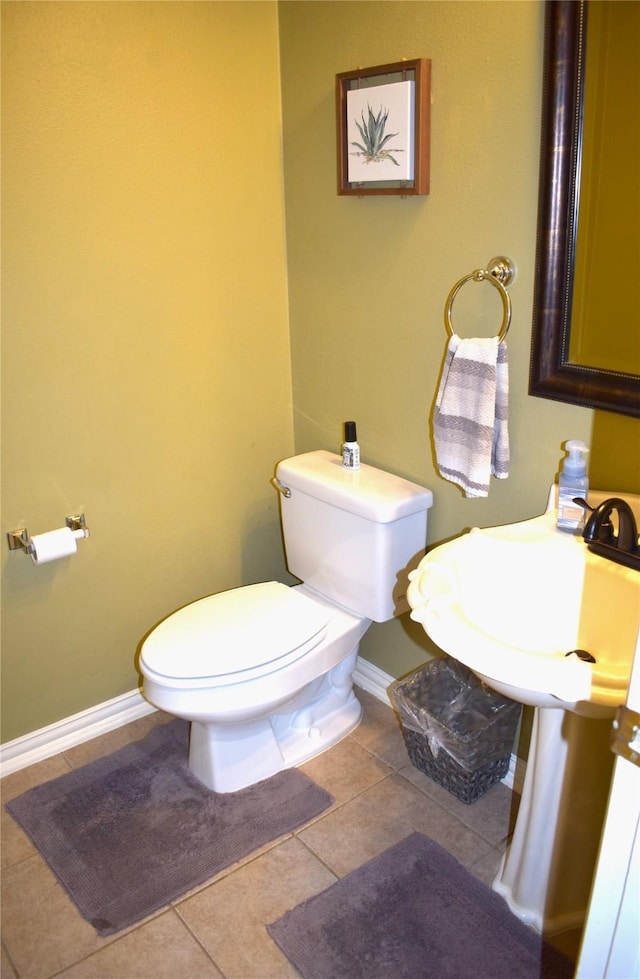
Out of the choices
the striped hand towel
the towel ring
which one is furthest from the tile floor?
the towel ring

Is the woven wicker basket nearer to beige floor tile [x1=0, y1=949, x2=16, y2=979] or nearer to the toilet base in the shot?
the toilet base

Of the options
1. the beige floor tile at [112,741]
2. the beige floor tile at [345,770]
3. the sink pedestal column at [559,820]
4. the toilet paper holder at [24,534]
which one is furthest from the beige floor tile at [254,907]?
the toilet paper holder at [24,534]

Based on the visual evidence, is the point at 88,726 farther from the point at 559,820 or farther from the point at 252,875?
the point at 559,820

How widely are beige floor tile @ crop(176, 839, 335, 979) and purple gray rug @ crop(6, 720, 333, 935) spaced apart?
0.05 metres

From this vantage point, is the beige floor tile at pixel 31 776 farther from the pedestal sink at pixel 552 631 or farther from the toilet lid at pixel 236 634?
the pedestal sink at pixel 552 631

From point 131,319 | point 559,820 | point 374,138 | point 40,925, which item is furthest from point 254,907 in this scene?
point 374,138

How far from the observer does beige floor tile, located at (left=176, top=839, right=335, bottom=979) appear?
1.69m

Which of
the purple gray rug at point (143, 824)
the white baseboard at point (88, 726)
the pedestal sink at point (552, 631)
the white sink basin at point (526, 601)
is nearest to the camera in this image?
the white sink basin at point (526, 601)

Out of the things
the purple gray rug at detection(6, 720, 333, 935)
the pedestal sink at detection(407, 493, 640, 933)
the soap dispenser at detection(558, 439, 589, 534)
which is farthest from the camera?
the purple gray rug at detection(6, 720, 333, 935)

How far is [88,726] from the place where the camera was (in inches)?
94.0

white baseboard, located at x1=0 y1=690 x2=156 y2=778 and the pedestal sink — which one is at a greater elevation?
the pedestal sink

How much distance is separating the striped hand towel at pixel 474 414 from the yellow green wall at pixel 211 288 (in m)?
0.05

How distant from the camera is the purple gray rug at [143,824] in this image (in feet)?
6.15

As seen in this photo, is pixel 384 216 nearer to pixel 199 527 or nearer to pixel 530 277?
pixel 530 277
